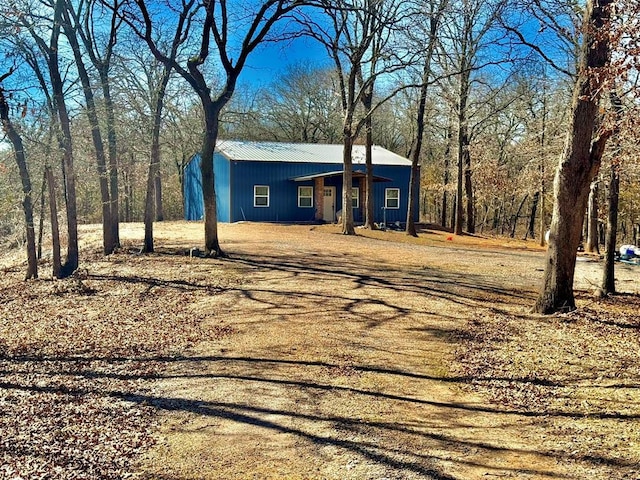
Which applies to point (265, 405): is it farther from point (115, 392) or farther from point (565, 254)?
point (565, 254)

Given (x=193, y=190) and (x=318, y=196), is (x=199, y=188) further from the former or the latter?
(x=318, y=196)

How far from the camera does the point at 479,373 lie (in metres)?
5.73

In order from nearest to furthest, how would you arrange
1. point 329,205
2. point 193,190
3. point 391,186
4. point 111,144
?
point 111,144
point 329,205
point 391,186
point 193,190

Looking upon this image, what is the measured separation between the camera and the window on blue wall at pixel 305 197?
92.0 ft

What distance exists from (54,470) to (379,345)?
4.00 meters

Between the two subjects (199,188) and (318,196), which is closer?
(318,196)

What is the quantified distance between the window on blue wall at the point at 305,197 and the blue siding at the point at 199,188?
12.8 ft

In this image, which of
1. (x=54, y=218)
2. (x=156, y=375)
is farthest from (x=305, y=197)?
(x=156, y=375)

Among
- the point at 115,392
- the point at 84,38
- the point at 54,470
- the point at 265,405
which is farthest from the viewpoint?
the point at 84,38

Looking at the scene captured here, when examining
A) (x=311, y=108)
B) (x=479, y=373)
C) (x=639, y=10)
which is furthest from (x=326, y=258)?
(x=311, y=108)

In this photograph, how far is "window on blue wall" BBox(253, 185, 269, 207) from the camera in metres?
27.2

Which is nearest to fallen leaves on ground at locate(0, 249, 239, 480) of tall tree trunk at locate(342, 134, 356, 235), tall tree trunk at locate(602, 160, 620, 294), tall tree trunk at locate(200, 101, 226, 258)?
tall tree trunk at locate(200, 101, 226, 258)

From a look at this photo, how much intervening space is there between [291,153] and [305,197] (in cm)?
289

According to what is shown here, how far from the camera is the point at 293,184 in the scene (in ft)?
91.6
